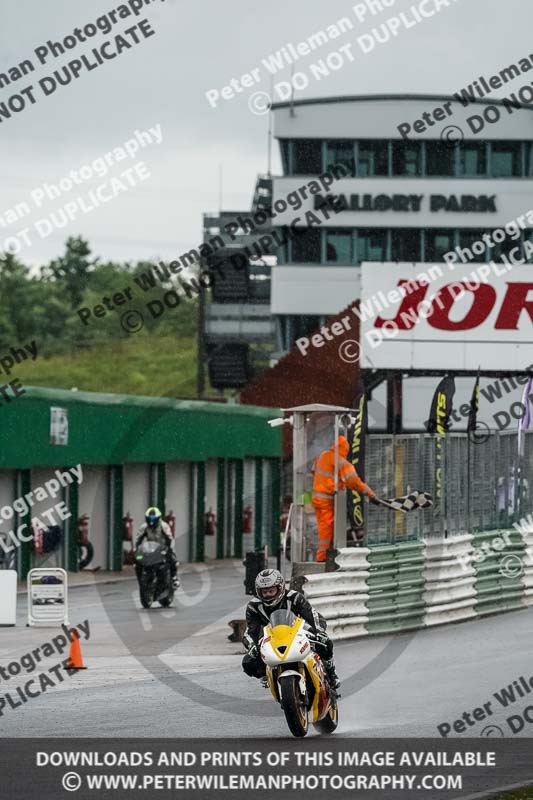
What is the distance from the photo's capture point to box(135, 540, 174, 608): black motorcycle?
2695 cm

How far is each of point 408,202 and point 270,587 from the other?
67055 mm

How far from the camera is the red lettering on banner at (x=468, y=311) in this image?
1201 inches

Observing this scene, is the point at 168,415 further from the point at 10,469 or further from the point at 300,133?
the point at 300,133

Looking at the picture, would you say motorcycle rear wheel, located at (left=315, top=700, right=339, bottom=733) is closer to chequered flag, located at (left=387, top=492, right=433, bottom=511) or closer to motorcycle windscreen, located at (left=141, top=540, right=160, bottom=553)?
chequered flag, located at (left=387, top=492, right=433, bottom=511)

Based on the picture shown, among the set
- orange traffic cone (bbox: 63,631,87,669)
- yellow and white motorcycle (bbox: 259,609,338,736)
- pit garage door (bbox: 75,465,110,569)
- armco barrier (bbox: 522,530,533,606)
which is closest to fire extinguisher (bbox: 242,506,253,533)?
pit garage door (bbox: 75,465,110,569)

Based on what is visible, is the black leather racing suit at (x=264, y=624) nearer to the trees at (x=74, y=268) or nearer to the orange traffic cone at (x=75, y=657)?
the orange traffic cone at (x=75, y=657)

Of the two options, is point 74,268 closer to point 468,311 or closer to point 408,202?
point 408,202

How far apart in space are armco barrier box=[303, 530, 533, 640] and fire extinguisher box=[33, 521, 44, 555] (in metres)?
13.2

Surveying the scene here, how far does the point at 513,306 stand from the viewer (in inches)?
1210

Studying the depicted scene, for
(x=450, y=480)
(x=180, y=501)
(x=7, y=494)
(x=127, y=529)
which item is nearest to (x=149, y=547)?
(x=450, y=480)

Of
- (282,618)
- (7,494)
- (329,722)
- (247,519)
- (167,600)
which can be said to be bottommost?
(247,519)

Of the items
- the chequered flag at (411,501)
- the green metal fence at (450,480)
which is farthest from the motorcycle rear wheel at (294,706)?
the chequered flag at (411,501)

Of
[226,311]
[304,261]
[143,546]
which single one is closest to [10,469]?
[143,546]

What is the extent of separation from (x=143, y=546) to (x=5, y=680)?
964 centimetres
